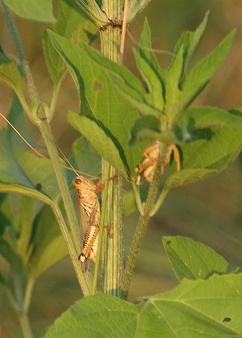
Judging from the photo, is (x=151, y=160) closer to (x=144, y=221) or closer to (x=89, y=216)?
(x=144, y=221)

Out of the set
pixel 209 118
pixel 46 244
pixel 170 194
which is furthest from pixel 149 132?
pixel 170 194

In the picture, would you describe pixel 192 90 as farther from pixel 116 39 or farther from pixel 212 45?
pixel 212 45

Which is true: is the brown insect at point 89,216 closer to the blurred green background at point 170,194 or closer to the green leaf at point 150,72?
the green leaf at point 150,72

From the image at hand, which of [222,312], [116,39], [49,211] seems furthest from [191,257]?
[49,211]

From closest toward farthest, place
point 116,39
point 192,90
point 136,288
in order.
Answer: point 192,90 < point 116,39 < point 136,288

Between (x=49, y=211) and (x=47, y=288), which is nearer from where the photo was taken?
(x=49, y=211)

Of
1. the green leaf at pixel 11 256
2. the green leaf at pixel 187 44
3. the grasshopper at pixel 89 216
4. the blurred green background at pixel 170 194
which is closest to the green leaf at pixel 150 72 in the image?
the green leaf at pixel 187 44

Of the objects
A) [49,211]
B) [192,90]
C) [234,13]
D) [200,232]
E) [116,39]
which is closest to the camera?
[192,90]
